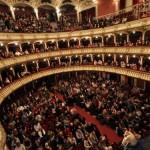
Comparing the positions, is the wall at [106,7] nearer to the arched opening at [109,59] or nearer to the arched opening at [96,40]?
A: the arched opening at [96,40]

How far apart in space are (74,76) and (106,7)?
1155cm

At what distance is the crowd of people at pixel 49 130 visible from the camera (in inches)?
348

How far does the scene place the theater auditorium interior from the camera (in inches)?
381

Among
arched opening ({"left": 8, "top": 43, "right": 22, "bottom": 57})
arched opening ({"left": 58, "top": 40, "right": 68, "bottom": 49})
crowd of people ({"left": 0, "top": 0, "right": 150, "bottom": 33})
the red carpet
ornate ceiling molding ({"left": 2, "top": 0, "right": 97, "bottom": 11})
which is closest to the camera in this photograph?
the red carpet

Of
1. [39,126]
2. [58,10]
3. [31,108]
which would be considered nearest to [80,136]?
[39,126]

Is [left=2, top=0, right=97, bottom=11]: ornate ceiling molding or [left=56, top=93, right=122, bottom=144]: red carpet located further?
[left=2, top=0, right=97, bottom=11]: ornate ceiling molding

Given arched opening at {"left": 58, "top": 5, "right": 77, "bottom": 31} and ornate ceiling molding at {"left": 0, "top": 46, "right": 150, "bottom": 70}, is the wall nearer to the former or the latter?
arched opening at {"left": 58, "top": 5, "right": 77, "bottom": 31}

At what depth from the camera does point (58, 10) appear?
26500 mm

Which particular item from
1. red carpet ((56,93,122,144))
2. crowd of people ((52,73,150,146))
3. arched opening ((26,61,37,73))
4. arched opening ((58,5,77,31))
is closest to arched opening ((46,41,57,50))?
arched opening ((58,5,77,31))

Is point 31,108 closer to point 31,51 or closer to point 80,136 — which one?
point 80,136

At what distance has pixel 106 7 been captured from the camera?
75.2 ft

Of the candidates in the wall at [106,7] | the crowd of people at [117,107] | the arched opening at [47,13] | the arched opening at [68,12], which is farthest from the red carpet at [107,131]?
the arched opening at [68,12]

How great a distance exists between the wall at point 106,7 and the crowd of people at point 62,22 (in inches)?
52.6

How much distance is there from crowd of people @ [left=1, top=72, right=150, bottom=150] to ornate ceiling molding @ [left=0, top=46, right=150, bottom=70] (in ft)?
13.4
